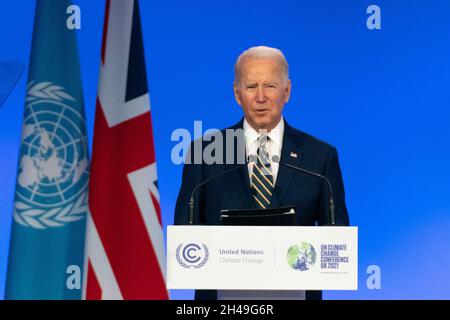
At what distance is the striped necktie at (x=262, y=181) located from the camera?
4.96 m

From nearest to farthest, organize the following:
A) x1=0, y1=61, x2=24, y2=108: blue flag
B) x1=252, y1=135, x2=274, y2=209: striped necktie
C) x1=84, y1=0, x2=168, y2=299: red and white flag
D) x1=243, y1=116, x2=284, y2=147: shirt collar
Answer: x1=252, y1=135, x2=274, y2=209: striped necktie → x1=84, y1=0, x2=168, y2=299: red and white flag → x1=243, y1=116, x2=284, y2=147: shirt collar → x1=0, y1=61, x2=24, y2=108: blue flag

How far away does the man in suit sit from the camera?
4.98 meters

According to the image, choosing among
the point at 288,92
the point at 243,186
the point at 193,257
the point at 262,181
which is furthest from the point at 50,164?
the point at 288,92

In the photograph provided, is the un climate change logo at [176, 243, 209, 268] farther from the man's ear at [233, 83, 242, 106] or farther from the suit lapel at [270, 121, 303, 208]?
the man's ear at [233, 83, 242, 106]

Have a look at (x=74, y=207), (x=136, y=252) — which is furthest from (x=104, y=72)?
(x=136, y=252)

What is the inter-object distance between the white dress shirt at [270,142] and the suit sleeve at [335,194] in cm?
36

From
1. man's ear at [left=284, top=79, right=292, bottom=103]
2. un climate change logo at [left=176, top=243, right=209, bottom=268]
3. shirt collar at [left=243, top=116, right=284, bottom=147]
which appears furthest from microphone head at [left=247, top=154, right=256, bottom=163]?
un climate change logo at [left=176, top=243, right=209, bottom=268]

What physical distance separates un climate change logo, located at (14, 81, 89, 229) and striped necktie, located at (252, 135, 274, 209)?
4.05ft

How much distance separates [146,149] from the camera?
5.28m

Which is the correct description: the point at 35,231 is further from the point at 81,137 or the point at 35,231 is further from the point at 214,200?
the point at 214,200

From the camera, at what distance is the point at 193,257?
4.04 m

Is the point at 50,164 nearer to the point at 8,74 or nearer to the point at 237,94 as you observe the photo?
the point at 8,74

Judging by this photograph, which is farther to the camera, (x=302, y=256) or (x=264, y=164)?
(x=264, y=164)

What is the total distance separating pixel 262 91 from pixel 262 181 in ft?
2.28
